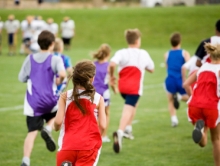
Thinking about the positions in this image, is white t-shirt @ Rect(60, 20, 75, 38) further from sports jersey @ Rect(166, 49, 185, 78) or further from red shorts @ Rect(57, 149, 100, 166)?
red shorts @ Rect(57, 149, 100, 166)

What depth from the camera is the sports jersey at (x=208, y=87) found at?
7.47m

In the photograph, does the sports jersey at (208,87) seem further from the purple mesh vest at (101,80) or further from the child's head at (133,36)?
the purple mesh vest at (101,80)

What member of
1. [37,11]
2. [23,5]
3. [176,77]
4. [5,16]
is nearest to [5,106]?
[176,77]

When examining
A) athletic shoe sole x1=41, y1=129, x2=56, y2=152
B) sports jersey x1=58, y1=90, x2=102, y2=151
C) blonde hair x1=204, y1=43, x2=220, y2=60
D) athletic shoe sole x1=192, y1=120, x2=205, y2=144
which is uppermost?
blonde hair x1=204, y1=43, x2=220, y2=60

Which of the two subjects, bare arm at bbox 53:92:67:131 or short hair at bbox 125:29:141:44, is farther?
short hair at bbox 125:29:141:44

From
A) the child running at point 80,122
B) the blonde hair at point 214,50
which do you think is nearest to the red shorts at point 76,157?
the child running at point 80,122

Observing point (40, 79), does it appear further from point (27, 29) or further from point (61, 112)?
point (27, 29)

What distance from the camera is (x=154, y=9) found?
5512 centimetres

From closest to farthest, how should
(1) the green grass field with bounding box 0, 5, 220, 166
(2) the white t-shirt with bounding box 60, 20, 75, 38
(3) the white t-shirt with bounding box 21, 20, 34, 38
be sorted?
(1) the green grass field with bounding box 0, 5, 220, 166, (3) the white t-shirt with bounding box 21, 20, 34, 38, (2) the white t-shirt with bounding box 60, 20, 75, 38

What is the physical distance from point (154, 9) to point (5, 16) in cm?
1488

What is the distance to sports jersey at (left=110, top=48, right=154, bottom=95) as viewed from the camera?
32.4 feet

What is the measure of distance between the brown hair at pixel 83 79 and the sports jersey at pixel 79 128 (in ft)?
0.14

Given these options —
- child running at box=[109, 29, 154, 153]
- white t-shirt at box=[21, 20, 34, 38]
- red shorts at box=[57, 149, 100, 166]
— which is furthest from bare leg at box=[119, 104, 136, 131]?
white t-shirt at box=[21, 20, 34, 38]

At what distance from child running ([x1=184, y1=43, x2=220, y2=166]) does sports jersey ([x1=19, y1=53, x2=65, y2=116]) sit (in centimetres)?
199
